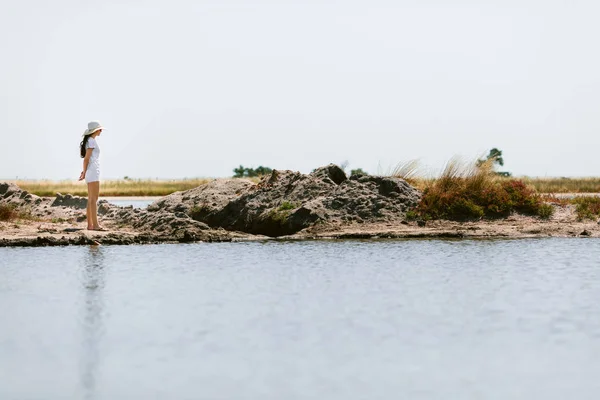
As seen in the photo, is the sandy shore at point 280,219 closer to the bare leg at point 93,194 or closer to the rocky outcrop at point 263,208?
the rocky outcrop at point 263,208

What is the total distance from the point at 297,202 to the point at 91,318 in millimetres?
13768

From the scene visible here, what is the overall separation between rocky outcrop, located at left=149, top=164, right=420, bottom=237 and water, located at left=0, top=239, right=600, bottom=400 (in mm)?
6221

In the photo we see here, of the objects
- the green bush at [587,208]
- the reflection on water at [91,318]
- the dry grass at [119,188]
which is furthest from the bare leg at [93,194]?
the dry grass at [119,188]

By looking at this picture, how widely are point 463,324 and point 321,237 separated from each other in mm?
11964

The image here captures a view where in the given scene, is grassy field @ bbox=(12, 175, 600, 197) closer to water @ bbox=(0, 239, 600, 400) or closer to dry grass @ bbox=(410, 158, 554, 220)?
dry grass @ bbox=(410, 158, 554, 220)

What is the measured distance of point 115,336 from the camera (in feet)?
31.1

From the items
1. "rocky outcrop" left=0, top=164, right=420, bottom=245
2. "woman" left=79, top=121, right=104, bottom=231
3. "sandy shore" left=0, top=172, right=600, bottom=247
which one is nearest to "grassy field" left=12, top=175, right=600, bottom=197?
"rocky outcrop" left=0, top=164, right=420, bottom=245

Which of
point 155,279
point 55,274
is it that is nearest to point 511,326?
point 155,279

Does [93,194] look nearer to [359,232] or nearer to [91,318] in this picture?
[359,232]

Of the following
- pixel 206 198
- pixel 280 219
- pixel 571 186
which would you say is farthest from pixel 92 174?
pixel 571 186

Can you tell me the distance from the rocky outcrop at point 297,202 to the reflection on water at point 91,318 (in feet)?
22.1

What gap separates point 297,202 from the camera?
2405 cm

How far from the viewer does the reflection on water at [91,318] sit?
7.80 meters

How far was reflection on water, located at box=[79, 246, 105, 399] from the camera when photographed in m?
7.80
